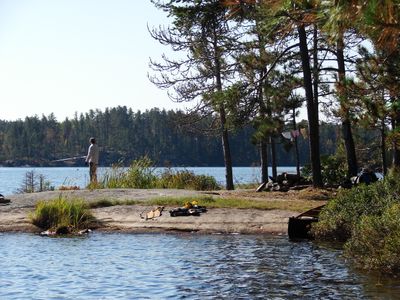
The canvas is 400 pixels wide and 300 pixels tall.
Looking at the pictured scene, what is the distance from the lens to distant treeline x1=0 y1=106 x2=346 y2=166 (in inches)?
5241

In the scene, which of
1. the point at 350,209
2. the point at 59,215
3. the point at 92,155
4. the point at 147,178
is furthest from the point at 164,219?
the point at 147,178

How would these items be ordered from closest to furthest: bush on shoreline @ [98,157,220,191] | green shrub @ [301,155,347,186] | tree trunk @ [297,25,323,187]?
tree trunk @ [297,25,323,187], bush on shoreline @ [98,157,220,191], green shrub @ [301,155,347,186]

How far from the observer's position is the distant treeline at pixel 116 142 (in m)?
133

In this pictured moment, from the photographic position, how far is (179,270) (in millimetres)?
11766

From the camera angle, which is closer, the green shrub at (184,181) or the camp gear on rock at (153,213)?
the camp gear on rock at (153,213)

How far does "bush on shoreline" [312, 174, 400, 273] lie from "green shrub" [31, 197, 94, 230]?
6578 mm

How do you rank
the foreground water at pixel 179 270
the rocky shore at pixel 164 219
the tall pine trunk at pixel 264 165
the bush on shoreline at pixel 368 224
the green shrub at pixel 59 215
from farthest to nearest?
the tall pine trunk at pixel 264 165 < the green shrub at pixel 59 215 < the rocky shore at pixel 164 219 < the bush on shoreline at pixel 368 224 < the foreground water at pixel 179 270

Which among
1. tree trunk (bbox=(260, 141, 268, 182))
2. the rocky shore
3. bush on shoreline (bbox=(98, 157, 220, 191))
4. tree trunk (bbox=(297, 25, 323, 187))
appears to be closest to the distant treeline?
tree trunk (bbox=(260, 141, 268, 182))

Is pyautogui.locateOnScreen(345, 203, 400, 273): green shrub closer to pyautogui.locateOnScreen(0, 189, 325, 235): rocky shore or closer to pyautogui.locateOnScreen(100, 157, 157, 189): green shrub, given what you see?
pyautogui.locateOnScreen(0, 189, 325, 235): rocky shore

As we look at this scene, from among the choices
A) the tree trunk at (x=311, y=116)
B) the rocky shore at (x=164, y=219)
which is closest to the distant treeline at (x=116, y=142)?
the tree trunk at (x=311, y=116)

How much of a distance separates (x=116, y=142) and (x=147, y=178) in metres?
123

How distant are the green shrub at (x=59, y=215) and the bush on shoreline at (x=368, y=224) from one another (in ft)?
21.6

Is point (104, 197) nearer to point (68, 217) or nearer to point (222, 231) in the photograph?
point (68, 217)

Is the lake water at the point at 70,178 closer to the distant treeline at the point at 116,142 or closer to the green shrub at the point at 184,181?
the green shrub at the point at 184,181
